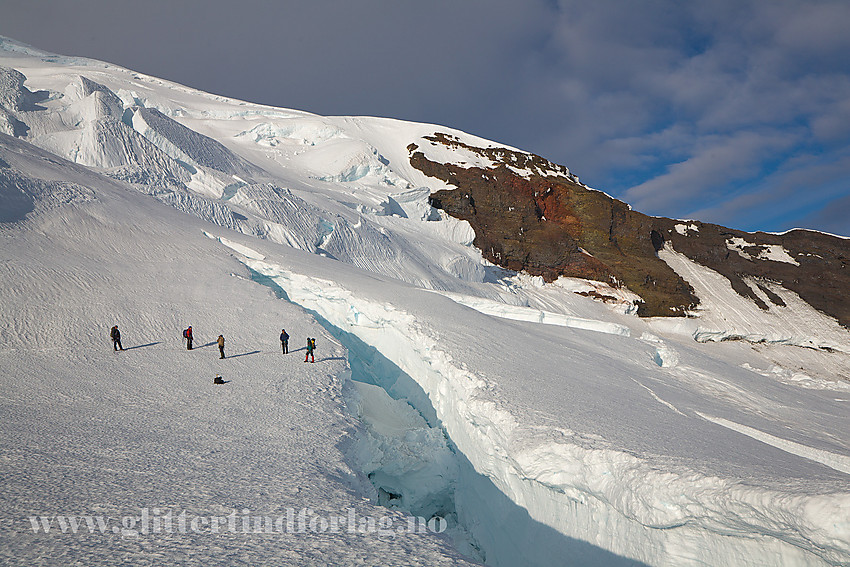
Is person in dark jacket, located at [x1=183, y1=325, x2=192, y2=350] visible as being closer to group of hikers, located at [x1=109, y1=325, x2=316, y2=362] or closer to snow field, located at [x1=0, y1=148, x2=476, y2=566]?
group of hikers, located at [x1=109, y1=325, x2=316, y2=362]

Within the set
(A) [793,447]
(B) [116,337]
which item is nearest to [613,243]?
(A) [793,447]

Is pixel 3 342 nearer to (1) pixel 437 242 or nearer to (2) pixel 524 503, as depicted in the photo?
(2) pixel 524 503

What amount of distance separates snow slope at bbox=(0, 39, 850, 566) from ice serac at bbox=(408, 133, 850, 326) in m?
21.5

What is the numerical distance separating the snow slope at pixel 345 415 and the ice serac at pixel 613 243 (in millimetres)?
21453

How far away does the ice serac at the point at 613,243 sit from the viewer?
3862 cm

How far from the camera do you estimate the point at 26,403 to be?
630 cm

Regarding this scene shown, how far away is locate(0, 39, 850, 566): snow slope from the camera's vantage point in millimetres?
4629

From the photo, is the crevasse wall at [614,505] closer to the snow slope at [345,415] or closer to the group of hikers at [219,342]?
the snow slope at [345,415]

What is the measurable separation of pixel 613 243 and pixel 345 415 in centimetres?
4147

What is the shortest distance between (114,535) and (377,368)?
29.7ft

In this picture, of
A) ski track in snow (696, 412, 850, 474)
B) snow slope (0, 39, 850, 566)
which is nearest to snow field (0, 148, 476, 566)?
snow slope (0, 39, 850, 566)

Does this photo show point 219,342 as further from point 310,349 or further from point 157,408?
point 157,408

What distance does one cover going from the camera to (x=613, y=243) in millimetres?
43562

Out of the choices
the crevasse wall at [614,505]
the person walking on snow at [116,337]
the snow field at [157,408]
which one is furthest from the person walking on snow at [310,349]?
the person walking on snow at [116,337]
